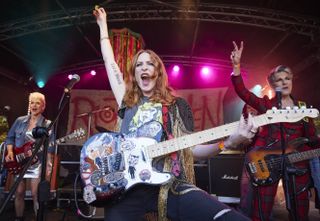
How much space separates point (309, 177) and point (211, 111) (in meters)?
5.97

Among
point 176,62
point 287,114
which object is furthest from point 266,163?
point 176,62

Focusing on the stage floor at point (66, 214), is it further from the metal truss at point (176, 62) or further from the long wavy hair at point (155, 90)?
the metal truss at point (176, 62)

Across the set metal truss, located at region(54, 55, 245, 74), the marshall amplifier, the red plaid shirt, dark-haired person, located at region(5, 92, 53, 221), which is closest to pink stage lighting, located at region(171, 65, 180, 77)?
metal truss, located at region(54, 55, 245, 74)

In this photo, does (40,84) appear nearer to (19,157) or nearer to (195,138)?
(19,157)

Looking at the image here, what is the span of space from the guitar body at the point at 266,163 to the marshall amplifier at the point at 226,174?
2.32 meters

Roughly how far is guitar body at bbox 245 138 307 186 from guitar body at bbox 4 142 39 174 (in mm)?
3432

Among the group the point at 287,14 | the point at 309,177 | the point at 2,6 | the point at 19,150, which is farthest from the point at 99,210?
the point at 287,14

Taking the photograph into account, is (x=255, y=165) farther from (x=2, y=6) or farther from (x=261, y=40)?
(x=2, y=6)

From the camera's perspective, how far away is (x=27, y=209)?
221 inches

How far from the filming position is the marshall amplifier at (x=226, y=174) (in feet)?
16.5

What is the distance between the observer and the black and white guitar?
1787 mm

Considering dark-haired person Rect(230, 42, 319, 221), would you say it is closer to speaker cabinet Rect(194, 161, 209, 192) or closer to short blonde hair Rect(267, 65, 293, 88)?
short blonde hair Rect(267, 65, 293, 88)

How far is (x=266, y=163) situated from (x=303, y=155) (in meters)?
0.39

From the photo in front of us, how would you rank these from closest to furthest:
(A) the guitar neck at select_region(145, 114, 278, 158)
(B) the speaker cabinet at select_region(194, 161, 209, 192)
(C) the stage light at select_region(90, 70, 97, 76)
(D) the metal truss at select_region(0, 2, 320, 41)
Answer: (A) the guitar neck at select_region(145, 114, 278, 158), (B) the speaker cabinet at select_region(194, 161, 209, 192), (D) the metal truss at select_region(0, 2, 320, 41), (C) the stage light at select_region(90, 70, 97, 76)
